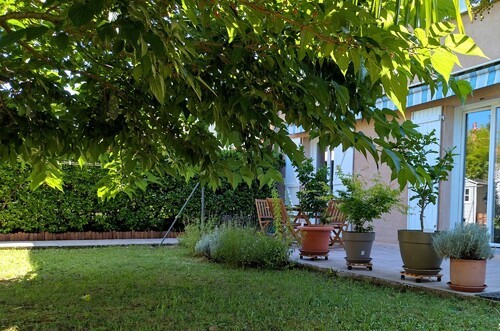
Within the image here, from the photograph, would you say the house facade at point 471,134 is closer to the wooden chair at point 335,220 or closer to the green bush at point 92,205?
the wooden chair at point 335,220

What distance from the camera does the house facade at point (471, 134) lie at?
7.86 metres

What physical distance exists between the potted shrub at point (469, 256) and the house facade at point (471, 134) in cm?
256

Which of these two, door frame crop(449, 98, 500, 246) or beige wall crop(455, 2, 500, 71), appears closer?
beige wall crop(455, 2, 500, 71)

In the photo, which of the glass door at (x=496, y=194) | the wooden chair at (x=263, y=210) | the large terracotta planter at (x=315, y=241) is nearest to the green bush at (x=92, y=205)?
the wooden chair at (x=263, y=210)

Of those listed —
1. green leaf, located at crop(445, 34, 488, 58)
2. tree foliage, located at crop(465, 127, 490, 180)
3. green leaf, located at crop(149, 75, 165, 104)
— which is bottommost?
green leaf, located at crop(149, 75, 165, 104)

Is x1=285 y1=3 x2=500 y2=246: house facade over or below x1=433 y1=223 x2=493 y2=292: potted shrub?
over

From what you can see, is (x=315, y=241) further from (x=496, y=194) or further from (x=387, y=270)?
(x=496, y=194)

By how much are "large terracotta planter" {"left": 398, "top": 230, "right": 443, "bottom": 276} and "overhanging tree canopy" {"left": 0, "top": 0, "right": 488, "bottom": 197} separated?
2905 millimetres

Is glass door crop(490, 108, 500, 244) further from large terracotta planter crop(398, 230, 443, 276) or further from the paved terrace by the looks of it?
large terracotta planter crop(398, 230, 443, 276)

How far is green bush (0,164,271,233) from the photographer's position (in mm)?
10141

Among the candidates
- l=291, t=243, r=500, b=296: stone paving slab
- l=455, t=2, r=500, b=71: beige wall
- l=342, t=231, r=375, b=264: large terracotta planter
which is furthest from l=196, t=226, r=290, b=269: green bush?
l=455, t=2, r=500, b=71: beige wall

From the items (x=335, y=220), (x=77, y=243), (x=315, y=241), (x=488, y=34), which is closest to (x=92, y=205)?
(x=77, y=243)

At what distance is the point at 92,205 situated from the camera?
10867 millimetres

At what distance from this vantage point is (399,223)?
32.2 ft
